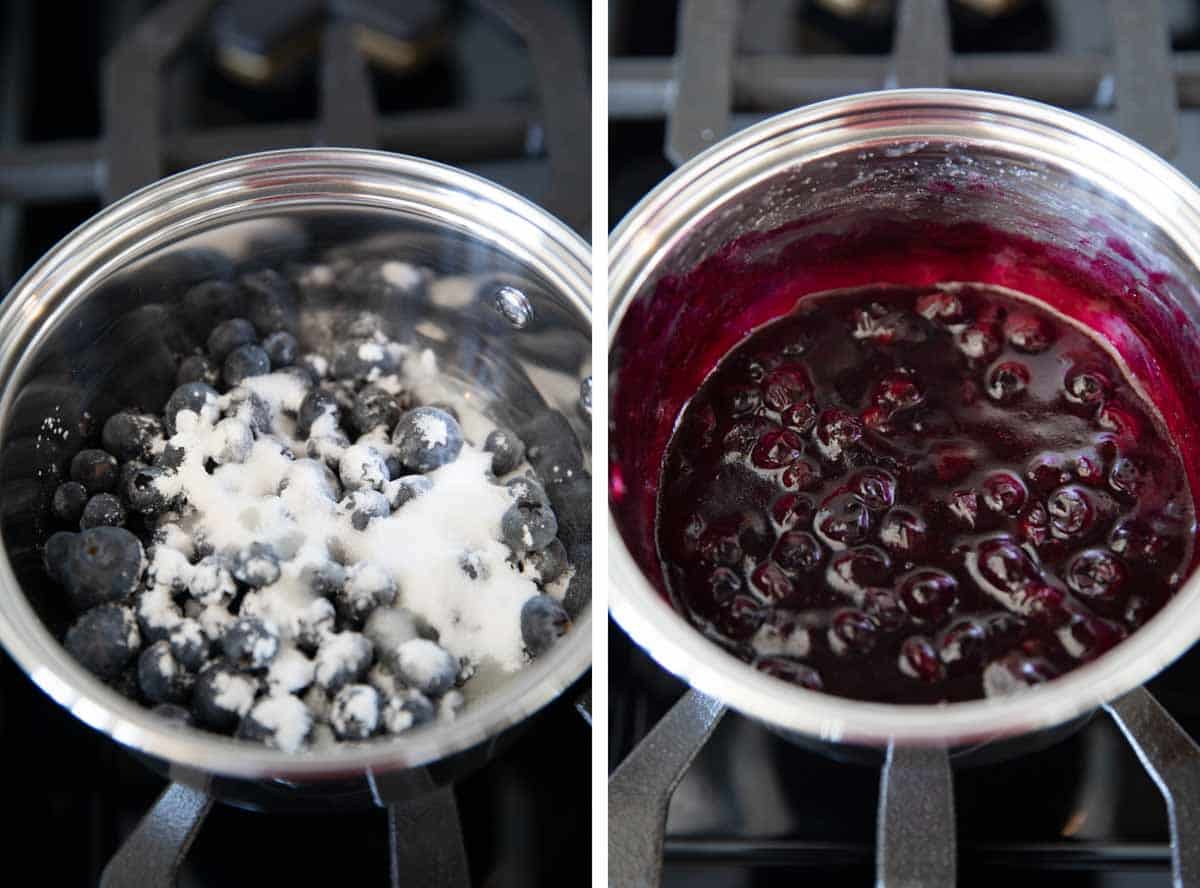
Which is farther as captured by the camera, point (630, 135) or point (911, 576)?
point (630, 135)

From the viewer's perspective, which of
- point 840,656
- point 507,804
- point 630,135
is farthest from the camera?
point 630,135

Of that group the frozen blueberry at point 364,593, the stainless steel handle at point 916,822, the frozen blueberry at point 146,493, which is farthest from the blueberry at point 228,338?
the stainless steel handle at point 916,822

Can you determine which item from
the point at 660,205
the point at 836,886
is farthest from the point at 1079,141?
the point at 836,886

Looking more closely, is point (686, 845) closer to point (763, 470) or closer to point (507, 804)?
point (507, 804)

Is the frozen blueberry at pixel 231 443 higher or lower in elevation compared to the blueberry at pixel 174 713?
higher

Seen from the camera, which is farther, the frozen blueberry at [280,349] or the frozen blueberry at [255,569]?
the frozen blueberry at [280,349]

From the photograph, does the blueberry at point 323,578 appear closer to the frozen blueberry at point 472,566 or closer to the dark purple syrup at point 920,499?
the frozen blueberry at point 472,566
